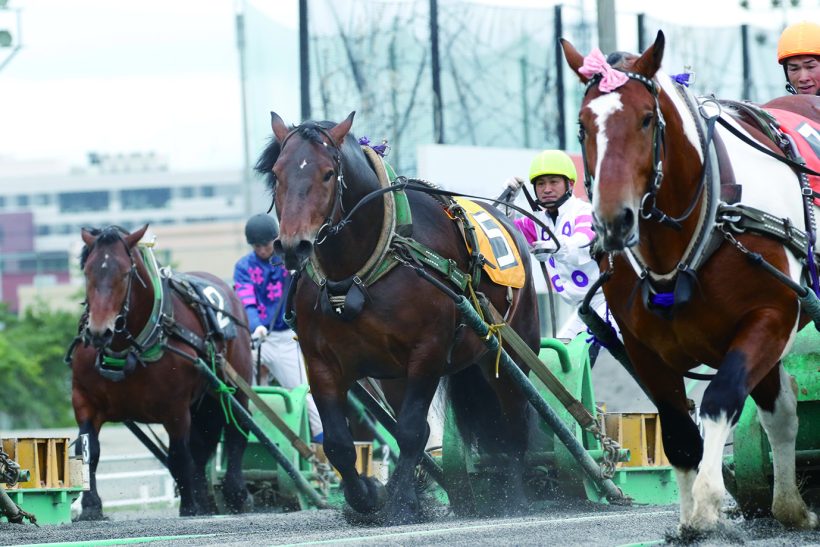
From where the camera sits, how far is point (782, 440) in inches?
263

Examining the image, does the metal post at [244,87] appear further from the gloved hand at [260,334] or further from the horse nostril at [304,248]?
the horse nostril at [304,248]

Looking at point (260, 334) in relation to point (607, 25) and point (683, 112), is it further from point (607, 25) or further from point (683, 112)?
point (683, 112)

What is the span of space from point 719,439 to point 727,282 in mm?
684

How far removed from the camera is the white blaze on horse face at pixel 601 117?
5559 millimetres

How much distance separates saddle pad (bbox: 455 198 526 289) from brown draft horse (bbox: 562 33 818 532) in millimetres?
2830

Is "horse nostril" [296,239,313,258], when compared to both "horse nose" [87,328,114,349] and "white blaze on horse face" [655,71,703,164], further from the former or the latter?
"horse nose" [87,328,114,349]

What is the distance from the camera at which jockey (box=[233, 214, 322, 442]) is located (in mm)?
13539

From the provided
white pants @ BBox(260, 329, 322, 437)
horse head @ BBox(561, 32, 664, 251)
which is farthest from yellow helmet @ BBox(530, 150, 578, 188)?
horse head @ BBox(561, 32, 664, 251)

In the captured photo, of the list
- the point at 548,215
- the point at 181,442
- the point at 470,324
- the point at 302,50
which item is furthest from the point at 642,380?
the point at 302,50

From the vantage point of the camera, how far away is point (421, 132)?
15562mm

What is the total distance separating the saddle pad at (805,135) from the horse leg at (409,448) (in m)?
2.50

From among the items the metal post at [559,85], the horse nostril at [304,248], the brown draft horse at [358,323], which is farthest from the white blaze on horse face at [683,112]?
the metal post at [559,85]

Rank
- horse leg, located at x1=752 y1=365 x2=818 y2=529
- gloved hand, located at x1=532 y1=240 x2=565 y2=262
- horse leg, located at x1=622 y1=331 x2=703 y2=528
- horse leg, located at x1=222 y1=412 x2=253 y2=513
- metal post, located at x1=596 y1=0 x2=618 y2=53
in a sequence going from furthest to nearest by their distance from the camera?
metal post, located at x1=596 y1=0 x2=618 y2=53
horse leg, located at x1=222 y1=412 x2=253 y2=513
gloved hand, located at x1=532 y1=240 x2=565 y2=262
horse leg, located at x1=752 y1=365 x2=818 y2=529
horse leg, located at x1=622 y1=331 x2=703 y2=528

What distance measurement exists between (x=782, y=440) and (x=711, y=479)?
111cm
